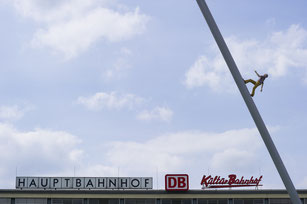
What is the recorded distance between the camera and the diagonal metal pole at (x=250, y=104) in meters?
17.6

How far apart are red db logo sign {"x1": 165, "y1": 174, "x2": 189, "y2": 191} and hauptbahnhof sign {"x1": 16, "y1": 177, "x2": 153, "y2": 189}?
11.0 ft

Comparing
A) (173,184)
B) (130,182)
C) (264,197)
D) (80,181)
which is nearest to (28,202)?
(80,181)

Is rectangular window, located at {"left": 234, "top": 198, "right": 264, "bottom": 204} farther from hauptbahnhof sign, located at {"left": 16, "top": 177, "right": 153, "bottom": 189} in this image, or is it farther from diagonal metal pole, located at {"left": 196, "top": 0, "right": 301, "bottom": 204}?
diagonal metal pole, located at {"left": 196, "top": 0, "right": 301, "bottom": 204}

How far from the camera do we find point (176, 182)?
3403 inches

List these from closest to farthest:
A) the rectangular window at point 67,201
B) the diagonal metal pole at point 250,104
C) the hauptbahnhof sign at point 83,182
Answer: the diagonal metal pole at point 250,104, the rectangular window at point 67,201, the hauptbahnhof sign at point 83,182

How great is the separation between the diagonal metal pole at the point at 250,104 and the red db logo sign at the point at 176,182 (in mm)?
69255

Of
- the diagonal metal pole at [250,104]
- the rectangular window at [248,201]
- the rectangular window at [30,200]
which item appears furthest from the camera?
the rectangular window at [248,201]

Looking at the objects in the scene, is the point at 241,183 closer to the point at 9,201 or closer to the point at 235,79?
the point at 9,201

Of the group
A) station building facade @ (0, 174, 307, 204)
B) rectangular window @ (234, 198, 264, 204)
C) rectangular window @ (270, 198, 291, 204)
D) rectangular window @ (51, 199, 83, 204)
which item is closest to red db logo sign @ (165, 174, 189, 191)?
station building facade @ (0, 174, 307, 204)

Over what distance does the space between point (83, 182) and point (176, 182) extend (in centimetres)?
1630

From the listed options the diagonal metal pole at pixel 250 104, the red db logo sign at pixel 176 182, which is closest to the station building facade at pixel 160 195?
the red db logo sign at pixel 176 182

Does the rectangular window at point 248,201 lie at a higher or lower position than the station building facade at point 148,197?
lower

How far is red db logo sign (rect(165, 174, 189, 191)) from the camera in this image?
8606 centimetres

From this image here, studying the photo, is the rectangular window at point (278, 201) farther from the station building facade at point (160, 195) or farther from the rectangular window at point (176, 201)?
the rectangular window at point (176, 201)
